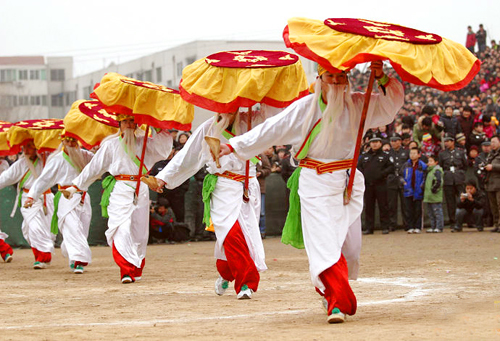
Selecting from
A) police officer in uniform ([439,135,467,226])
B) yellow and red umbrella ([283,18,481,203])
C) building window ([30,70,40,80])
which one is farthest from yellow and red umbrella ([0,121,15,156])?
building window ([30,70,40,80])

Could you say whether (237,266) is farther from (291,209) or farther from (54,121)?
(54,121)

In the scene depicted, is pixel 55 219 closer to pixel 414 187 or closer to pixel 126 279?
pixel 126 279

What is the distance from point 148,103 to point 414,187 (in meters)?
8.92

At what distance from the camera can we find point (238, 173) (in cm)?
882

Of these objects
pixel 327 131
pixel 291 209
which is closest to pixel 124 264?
pixel 291 209

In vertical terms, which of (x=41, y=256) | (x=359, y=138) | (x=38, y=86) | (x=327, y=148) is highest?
(x=359, y=138)

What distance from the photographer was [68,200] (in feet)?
40.8

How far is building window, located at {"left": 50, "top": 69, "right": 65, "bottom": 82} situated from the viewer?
247 ft

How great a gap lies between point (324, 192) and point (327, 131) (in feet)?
1.52

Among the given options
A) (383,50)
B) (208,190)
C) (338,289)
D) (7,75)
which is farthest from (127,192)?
(7,75)

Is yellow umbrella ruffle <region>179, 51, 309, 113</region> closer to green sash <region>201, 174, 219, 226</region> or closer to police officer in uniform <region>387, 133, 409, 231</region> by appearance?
green sash <region>201, 174, 219, 226</region>

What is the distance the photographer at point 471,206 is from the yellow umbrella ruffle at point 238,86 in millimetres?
9763

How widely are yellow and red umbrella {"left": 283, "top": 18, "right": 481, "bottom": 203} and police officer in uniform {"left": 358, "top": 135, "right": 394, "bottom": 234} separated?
11.0 m

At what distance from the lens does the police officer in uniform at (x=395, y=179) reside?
1828 cm
